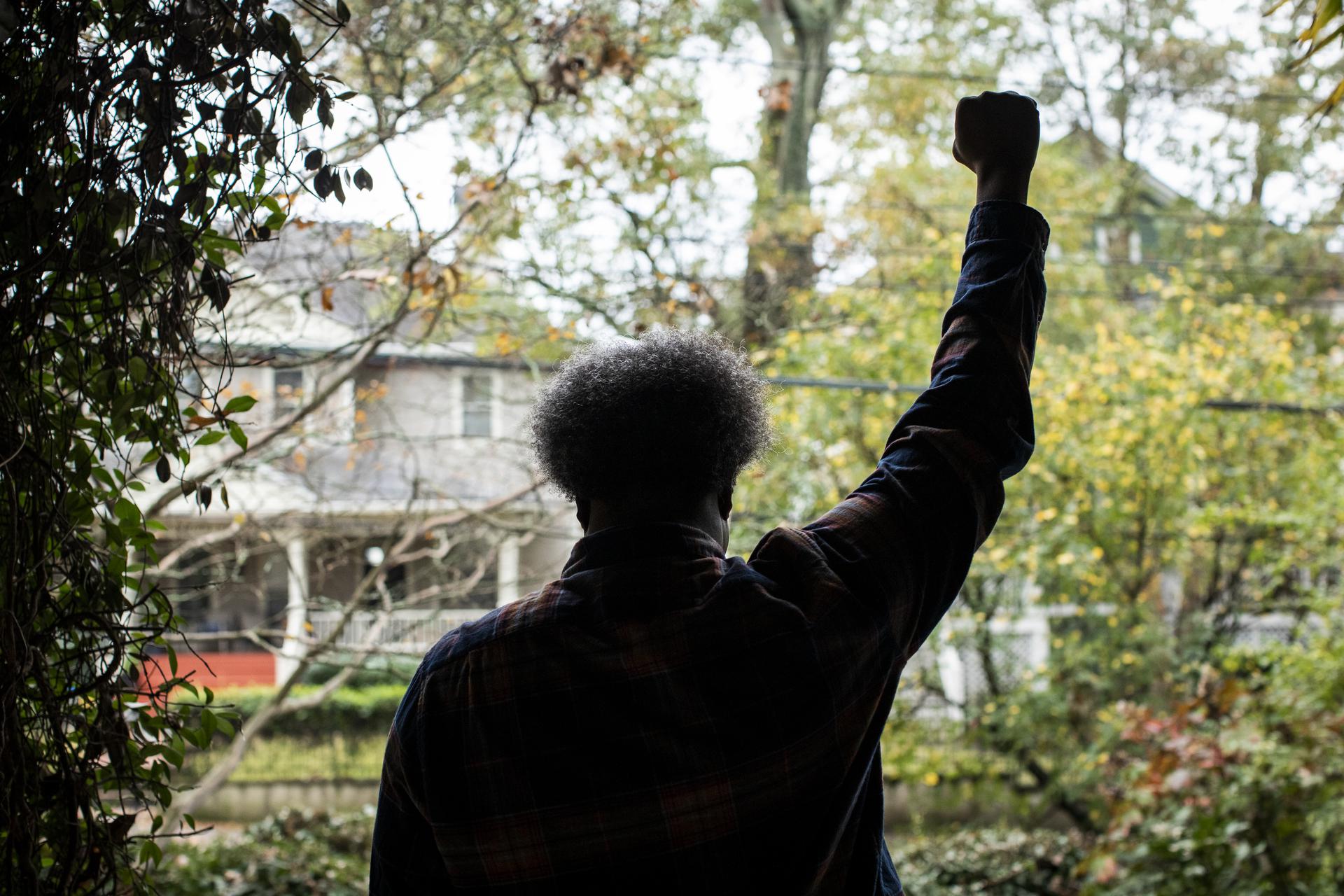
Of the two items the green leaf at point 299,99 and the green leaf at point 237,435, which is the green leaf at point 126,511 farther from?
the green leaf at point 299,99

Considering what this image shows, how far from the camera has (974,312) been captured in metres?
1.20

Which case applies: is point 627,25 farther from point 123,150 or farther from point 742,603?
point 742,603

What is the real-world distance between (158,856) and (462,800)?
2.20 ft

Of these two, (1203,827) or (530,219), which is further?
(530,219)

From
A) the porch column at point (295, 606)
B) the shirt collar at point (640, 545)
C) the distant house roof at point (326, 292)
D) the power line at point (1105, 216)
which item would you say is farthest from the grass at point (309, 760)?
the shirt collar at point (640, 545)

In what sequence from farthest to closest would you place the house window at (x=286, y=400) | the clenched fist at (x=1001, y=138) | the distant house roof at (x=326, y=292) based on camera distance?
the house window at (x=286, y=400) < the distant house roof at (x=326, y=292) < the clenched fist at (x=1001, y=138)

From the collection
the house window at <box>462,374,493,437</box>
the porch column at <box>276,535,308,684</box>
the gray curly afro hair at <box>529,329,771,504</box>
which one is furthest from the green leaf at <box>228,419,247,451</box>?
the house window at <box>462,374,493,437</box>

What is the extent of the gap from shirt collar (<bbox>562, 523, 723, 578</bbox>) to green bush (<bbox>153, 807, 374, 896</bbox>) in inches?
180

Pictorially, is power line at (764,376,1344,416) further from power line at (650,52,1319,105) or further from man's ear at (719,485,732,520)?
man's ear at (719,485,732,520)

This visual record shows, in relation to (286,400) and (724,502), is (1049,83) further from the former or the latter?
(724,502)

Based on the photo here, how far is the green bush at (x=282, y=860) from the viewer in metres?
5.64

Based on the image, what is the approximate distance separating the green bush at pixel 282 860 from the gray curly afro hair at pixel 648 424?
14.9 ft

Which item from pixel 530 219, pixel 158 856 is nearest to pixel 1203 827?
pixel 530 219

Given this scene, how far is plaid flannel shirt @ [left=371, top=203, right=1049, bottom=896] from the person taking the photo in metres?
1.01
